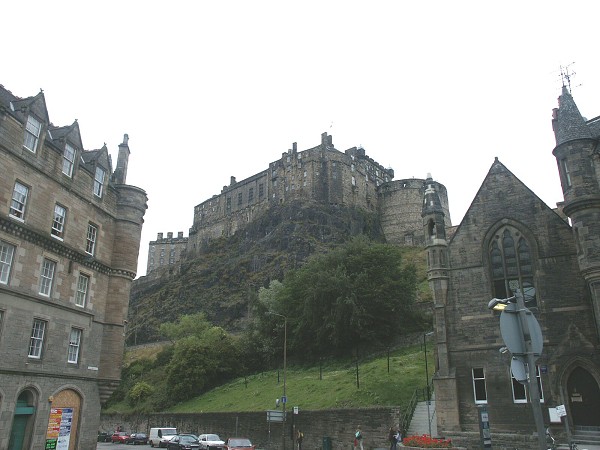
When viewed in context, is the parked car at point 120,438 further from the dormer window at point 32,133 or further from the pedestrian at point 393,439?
the dormer window at point 32,133

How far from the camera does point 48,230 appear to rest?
81.9 ft

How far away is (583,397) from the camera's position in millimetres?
22172

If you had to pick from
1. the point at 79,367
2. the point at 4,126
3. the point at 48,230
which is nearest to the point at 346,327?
the point at 79,367

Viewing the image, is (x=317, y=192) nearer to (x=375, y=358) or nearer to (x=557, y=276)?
(x=375, y=358)

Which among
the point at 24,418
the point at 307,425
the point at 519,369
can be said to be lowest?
the point at 307,425

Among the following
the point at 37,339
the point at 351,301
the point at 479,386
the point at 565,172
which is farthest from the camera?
the point at 351,301

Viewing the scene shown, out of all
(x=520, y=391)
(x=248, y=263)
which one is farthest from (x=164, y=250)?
(x=520, y=391)

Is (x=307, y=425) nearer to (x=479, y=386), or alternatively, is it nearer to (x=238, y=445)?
(x=238, y=445)

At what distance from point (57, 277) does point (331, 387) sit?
64.7ft

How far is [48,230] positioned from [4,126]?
508cm

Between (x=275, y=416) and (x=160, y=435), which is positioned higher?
(x=275, y=416)

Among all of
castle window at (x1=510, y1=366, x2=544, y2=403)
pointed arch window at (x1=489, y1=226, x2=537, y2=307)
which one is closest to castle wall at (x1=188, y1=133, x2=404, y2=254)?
pointed arch window at (x1=489, y1=226, x2=537, y2=307)

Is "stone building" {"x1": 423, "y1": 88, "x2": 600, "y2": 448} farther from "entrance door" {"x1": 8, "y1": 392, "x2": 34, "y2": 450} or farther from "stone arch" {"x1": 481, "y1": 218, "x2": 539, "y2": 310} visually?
"entrance door" {"x1": 8, "y1": 392, "x2": 34, "y2": 450}

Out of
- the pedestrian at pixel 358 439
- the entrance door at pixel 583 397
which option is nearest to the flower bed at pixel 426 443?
the pedestrian at pixel 358 439
